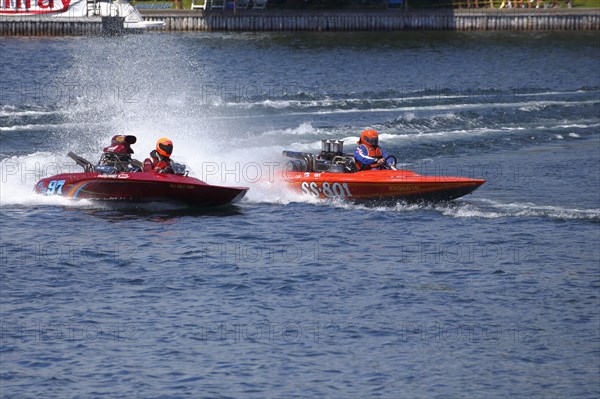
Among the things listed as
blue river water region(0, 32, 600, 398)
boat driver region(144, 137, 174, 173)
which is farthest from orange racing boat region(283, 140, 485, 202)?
boat driver region(144, 137, 174, 173)

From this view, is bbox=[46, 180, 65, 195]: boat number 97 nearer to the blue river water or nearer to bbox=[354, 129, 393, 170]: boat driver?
the blue river water

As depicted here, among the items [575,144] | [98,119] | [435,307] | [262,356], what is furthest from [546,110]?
[262,356]

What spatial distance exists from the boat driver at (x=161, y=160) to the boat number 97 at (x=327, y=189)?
11.7ft

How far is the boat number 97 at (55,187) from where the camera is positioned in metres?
27.5

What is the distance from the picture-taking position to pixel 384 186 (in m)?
27.1

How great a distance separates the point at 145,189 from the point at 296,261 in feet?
17.5

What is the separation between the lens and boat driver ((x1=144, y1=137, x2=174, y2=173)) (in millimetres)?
26719

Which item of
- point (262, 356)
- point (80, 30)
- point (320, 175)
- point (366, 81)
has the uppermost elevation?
point (80, 30)

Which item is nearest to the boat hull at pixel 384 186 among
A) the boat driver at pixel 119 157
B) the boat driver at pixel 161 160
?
the boat driver at pixel 161 160

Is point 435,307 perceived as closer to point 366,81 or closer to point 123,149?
point 123,149

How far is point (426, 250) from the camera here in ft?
78.6

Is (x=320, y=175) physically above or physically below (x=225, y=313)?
above

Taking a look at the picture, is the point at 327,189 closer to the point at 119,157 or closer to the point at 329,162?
the point at 329,162

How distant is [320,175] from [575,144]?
47.1ft
